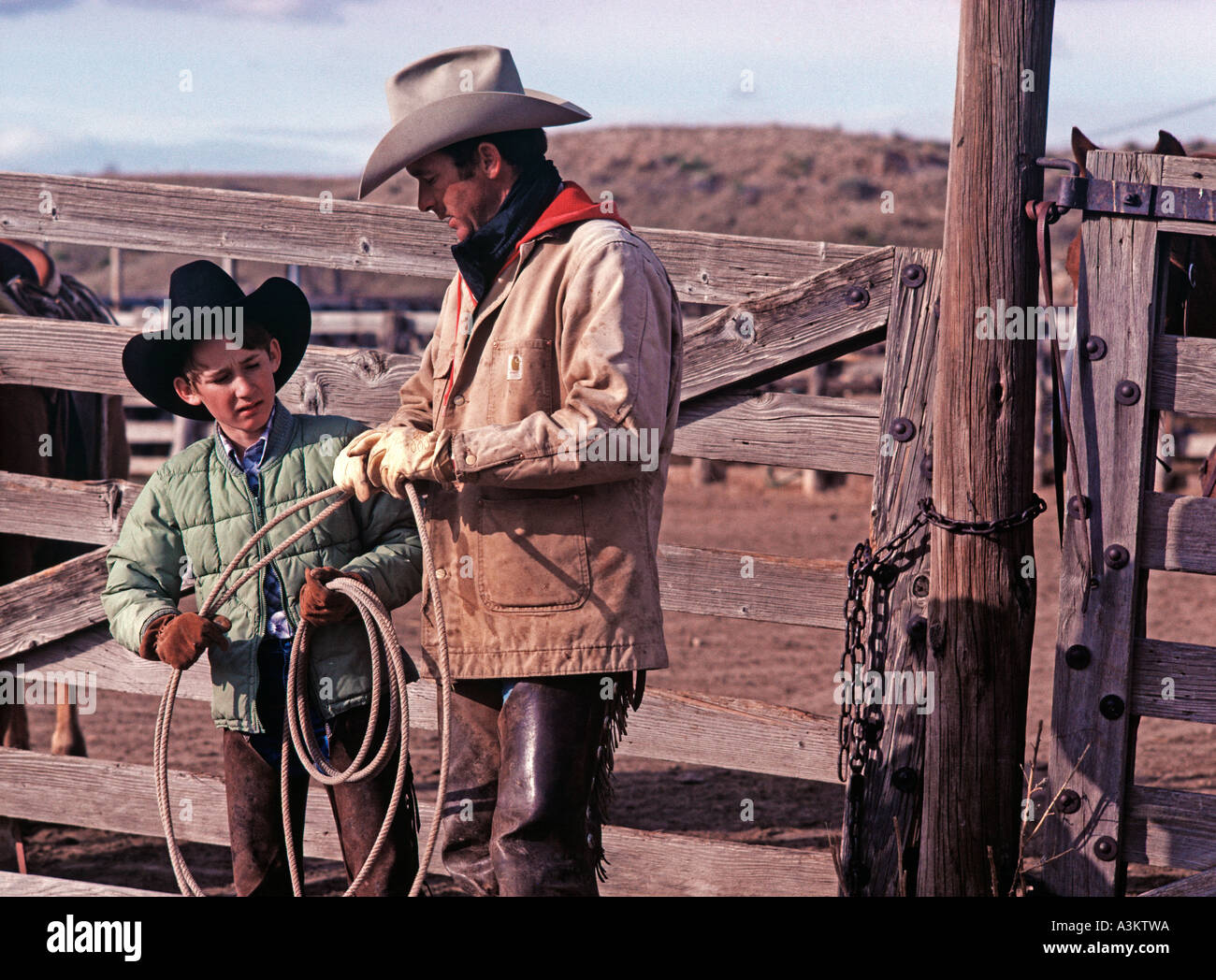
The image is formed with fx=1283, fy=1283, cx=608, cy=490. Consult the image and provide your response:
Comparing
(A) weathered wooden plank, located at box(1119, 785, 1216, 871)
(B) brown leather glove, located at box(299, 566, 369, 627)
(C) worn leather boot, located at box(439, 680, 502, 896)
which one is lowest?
(A) weathered wooden plank, located at box(1119, 785, 1216, 871)

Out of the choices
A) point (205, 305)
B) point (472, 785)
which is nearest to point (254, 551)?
point (205, 305)

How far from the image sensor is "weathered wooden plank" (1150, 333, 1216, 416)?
3201 mm

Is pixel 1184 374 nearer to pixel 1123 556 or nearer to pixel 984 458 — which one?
pixel 1123 556

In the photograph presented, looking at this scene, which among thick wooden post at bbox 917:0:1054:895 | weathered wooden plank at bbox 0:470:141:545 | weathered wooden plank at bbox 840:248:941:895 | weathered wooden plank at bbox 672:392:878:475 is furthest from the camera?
weathered wooden plank at bbox 0:470:141:545

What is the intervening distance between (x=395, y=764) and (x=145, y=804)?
4.95 feet

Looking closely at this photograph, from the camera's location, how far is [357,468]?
2.71 metres

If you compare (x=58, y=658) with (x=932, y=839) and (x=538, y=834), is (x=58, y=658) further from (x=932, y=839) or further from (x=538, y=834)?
(x=932, y=839)

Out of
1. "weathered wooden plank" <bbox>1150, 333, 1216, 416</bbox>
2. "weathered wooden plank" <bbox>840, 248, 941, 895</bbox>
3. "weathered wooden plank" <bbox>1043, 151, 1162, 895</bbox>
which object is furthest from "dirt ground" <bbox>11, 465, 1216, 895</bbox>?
"weathered wooden plank" <bbox>1150, 333, 1216, 416</bbox>

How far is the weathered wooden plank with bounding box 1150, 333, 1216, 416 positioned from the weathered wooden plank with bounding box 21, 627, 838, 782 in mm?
1244

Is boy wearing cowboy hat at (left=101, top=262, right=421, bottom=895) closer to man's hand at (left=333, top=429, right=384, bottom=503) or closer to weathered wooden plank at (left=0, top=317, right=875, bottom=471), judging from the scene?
man's hand at (left=333, top=429, right=384, bottom=503)

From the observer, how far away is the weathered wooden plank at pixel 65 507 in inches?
157

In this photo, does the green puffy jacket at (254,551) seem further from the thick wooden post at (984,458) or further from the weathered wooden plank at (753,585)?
the thick wooden post at (984,458)

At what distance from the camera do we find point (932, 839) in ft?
10.6

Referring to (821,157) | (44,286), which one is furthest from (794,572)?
(821,157)
